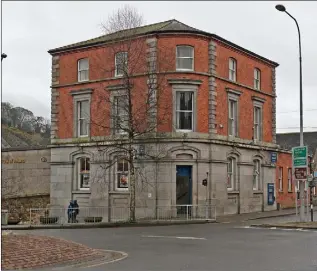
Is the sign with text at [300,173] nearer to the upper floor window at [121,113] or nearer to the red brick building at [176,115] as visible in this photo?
the red brick building at [176,115]

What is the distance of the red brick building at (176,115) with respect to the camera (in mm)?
33594

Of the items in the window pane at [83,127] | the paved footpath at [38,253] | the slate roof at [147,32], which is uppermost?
the slate roof at [147,32]

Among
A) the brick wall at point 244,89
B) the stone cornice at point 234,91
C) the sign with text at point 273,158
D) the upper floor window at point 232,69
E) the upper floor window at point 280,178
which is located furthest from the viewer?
the upper floor window at point 280,178

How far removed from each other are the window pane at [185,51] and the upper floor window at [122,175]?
7786 mm

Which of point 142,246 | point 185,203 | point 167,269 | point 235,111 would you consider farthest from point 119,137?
point 167,269

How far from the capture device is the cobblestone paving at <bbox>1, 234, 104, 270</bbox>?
12.2 meters

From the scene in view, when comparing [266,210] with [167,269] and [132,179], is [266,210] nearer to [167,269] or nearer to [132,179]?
[132,179]

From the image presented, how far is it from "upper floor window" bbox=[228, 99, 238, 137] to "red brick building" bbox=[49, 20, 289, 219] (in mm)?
69

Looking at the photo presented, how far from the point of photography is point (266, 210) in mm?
41219

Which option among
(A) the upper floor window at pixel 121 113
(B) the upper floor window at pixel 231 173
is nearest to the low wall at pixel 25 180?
(A) the upper floor window at pixel 121 113

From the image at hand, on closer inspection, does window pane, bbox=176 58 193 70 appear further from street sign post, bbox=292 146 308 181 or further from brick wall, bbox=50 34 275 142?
street sign post, bbox=292 146 308 181

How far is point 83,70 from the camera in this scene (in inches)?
1511

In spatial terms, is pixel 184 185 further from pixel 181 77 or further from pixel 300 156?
pixel 300 156

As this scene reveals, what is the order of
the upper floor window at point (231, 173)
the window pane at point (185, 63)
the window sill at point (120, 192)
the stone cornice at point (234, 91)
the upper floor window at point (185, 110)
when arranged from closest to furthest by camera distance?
1. the upper floor window at point (185, 110)
2. the window pane at point (185, 63)
3. the window sill at point (120, 192)
4. the stone cornice at point (234, 91)
5. the upper floor window at point (231, 173)
